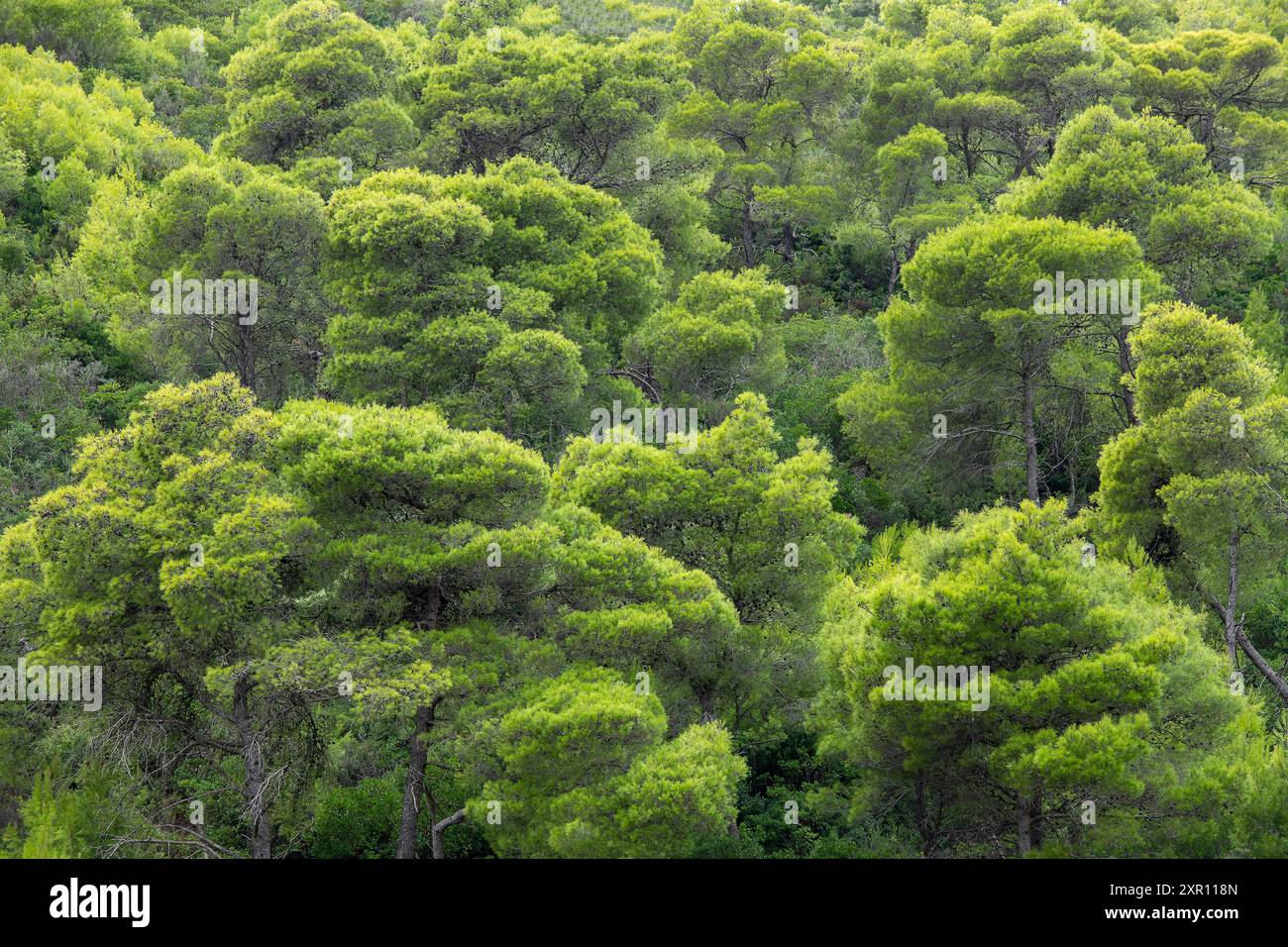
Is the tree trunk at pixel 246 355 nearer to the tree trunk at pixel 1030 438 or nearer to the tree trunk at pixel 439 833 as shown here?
the tree trunk at pixel 439 833

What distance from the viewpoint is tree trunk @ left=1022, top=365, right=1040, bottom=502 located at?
30891mm

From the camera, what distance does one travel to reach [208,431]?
855 inches

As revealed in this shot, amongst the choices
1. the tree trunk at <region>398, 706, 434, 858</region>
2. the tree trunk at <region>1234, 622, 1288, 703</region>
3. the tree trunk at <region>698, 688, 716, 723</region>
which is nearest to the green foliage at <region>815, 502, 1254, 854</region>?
the tree trunk at <region>698, 688, 716, 723</region>

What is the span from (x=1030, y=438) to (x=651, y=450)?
36.0ft

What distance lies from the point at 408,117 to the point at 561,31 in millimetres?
20653

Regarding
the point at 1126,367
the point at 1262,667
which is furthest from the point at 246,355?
the point at 1262,667

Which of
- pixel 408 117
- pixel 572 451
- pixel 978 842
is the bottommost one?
pixel 978 842

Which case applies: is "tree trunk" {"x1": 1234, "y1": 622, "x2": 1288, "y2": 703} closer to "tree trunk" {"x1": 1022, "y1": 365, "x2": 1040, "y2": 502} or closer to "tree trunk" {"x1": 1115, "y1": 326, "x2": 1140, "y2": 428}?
"tree trunk" {"x1": 1022, "y1": 365, "x2": 1040, "y2": 502}

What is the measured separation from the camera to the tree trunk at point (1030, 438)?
3089 centimetres

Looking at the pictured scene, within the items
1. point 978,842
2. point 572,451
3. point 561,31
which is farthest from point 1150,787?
point 561,31

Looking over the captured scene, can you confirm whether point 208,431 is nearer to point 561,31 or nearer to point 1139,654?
point 1139,654

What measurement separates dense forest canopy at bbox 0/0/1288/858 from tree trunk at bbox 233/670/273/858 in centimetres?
14

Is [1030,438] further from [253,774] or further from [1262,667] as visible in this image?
[253,774]

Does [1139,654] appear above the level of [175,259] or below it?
below
